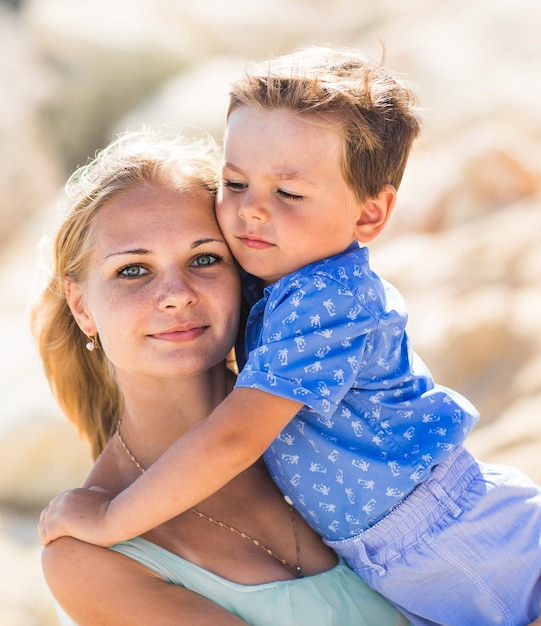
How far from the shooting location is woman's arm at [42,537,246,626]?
233 cm

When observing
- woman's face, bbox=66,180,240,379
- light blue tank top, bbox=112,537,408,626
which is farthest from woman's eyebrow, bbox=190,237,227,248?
light blue tank top, bbox=112,537,408,626

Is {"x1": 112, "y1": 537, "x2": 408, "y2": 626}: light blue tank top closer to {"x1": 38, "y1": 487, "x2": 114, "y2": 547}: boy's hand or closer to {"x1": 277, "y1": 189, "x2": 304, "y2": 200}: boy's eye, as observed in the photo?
{"x1": 38, "y1": 487, "x2": 114, "y2": 547}: boy's hand

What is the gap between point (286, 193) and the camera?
2.46 metres

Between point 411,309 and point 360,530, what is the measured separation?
3753 mm

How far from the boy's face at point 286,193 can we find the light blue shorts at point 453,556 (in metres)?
0.63

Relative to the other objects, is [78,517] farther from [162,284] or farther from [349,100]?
[349,100]

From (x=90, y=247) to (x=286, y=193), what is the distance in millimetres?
544

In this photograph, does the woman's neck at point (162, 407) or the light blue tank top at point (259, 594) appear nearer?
the light blue tank top at point (259, 594)

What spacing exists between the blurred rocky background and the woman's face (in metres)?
0.47

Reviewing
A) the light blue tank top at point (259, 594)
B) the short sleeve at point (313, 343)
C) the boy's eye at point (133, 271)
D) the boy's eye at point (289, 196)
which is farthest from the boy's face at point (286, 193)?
the light blue tank top at point (259, 594)

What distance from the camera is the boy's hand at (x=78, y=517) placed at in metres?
2.37

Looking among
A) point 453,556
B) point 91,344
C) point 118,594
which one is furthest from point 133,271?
point 453,556

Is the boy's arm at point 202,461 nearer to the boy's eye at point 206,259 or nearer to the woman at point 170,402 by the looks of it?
the woman at point 170,402

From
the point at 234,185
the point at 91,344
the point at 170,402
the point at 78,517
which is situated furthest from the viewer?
the point at 91,344
